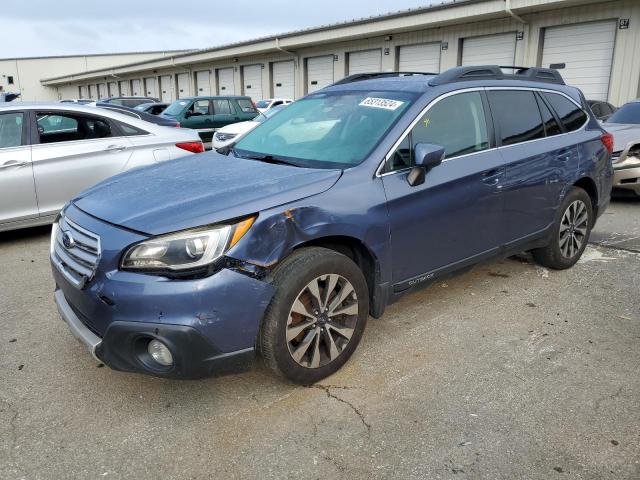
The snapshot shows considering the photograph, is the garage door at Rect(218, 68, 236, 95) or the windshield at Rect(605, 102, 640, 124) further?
the garage door at Rect(218, 68, 236, 95)

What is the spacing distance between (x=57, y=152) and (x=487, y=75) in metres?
4.57

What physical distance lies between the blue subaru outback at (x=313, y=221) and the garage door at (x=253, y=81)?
24147 mm

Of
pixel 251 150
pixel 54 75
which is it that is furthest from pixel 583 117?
pixel 54 75

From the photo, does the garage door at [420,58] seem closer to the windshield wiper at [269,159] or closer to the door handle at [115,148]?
the door handle at [115,148]

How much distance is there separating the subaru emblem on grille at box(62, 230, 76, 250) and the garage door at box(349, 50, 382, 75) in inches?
747

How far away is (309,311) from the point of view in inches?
111

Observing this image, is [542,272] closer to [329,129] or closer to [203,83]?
[329,129]

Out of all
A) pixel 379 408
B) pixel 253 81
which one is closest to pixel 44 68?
Result: pixel 253 81

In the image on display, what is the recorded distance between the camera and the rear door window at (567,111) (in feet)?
14.8

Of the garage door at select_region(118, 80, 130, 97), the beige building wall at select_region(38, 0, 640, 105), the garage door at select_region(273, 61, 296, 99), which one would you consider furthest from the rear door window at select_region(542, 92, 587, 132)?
the garage door at select_region(118, 80, 130, 97)

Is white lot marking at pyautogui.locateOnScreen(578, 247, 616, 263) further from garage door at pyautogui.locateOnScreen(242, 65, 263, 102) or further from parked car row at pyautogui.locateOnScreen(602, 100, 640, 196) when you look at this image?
→ garage door at pyautogui.locateOnScreen(242, 65, 263, 102)

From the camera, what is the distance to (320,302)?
2.84m

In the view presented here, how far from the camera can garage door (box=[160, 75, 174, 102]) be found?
3670cm

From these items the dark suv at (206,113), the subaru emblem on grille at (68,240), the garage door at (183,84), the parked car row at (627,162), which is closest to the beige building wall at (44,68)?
the garage door at (183,84)
